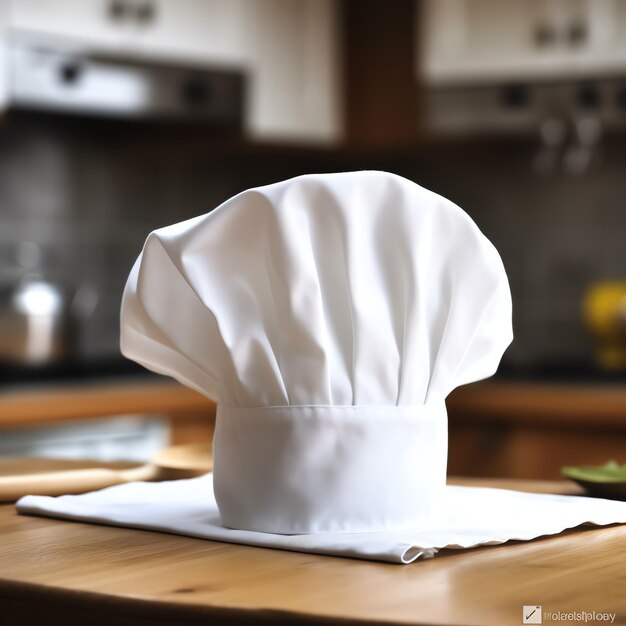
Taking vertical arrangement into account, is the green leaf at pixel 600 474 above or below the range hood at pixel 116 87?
below

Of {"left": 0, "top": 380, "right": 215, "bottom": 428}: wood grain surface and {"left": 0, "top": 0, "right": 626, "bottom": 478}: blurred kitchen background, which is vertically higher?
{"left": 0, "top": 0, "right": 626, "bottom": 478}: blurred kitchen background

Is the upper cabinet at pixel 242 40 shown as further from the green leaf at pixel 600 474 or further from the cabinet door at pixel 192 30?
the green leaf at pixel 600 474

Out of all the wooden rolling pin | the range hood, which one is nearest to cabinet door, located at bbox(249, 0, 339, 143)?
the range hood

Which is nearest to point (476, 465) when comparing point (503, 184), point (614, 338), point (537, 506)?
point (614, 338)

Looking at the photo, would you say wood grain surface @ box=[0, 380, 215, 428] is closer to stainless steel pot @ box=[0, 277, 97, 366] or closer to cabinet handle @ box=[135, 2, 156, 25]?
stainless steel pot @ box=[0, 277, 97, 366]

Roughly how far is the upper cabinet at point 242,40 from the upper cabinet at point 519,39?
1.10 ft

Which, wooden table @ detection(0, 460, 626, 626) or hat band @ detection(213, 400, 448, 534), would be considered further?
hat band @ detection(213, 400, 448, 534)

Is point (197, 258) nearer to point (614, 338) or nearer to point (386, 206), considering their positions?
point (386, 206)

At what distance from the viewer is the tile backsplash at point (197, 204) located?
3.00 m

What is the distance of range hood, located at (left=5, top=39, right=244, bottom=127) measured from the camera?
2488 millimetres

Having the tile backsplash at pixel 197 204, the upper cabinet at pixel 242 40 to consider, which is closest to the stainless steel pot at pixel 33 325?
the tile backsplash at pixel 197 204

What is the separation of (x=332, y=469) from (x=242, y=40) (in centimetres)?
245

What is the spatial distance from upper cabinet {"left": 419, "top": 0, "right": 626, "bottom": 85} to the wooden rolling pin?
2.07 meters

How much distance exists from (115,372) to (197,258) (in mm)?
1936
